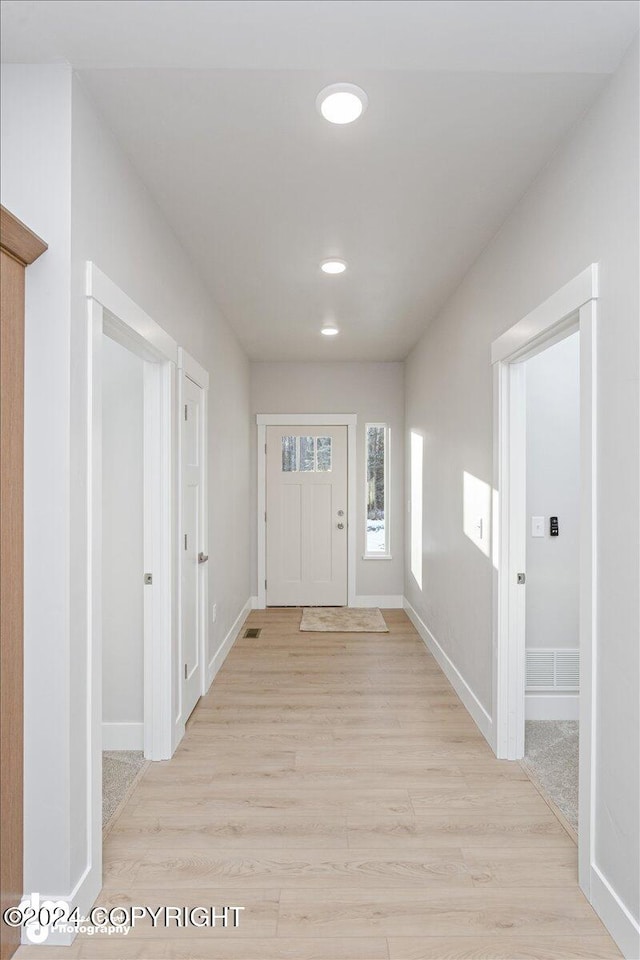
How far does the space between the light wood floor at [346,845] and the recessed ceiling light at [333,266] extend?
2.56m

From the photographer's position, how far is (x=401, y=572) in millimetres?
6082

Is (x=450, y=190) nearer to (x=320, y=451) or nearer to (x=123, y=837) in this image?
(x=123, y=837)

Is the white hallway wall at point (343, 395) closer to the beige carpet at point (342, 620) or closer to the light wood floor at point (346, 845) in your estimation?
the beige carpet at point (342, 620)

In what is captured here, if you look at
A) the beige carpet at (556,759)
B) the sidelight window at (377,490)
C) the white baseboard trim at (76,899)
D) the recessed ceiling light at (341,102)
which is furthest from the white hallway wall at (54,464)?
the sidelight window at (377,490)

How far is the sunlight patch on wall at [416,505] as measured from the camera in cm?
513

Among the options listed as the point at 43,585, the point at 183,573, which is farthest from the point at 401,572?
the point at 43,585

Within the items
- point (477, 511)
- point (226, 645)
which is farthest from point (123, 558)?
point (477, 511)

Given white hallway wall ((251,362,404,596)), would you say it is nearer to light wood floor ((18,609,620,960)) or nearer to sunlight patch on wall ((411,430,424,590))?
sunlight patch on wall ((411,430,424,590))

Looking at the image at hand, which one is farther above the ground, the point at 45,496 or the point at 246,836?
the point at 45,496

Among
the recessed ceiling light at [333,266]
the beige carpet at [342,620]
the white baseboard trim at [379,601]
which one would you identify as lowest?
the beige carpet at [342,620]

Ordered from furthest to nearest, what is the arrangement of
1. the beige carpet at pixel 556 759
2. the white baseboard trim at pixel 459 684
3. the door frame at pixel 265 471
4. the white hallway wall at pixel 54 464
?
the door frame at pixel 265 471, the white baseboard trim at pixel 459 684, the beige carpet at pixel 556 759, the white hallway wall at pixel 54 464

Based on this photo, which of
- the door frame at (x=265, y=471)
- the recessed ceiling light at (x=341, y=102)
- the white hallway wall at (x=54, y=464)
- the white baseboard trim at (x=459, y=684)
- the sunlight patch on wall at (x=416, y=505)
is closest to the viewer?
the white hallway wall at (x=54, y=464)

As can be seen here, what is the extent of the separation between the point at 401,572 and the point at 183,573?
11.4ft

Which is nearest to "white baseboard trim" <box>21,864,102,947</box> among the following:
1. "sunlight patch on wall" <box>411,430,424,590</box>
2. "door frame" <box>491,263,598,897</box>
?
"door frame" <box>491,263,598,897</box>
